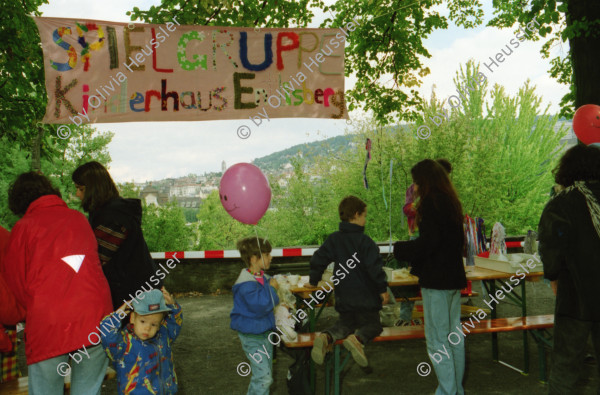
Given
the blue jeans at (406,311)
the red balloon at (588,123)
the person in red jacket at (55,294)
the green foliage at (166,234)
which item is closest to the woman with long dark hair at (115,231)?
the person in red jacket at (55,294)

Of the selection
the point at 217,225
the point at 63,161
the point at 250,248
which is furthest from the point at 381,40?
the point at 217,225

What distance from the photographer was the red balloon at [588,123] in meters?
4.52

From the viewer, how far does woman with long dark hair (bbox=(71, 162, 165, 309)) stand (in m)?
2.93

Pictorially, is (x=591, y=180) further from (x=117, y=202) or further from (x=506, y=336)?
(x=506, y=336)

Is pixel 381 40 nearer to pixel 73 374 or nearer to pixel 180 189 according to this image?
pixel 73 374

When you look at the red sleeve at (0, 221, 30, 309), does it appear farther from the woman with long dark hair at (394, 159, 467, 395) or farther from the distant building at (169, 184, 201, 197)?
the distant building at (169, 184, 201, 197)

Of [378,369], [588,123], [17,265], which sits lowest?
[378,369]

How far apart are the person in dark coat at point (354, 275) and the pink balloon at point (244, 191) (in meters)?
0.69

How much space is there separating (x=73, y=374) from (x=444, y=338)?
2.54 m

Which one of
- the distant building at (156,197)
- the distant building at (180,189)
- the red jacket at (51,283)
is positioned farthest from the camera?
the distant building at (180,189)

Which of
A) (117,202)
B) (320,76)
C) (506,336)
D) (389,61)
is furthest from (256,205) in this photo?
(389,61)

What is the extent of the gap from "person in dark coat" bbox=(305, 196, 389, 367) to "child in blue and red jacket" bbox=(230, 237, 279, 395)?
61 centimetres

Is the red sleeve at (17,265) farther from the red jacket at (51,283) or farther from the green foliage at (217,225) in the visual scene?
the green foliage at (217,225)

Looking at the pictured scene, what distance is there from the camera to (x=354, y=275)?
3.94 m
